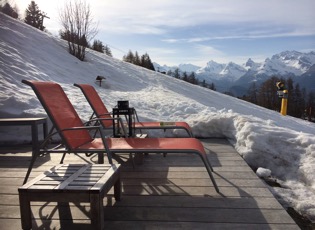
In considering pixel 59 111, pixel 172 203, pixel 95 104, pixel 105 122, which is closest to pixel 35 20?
pixel 95 104

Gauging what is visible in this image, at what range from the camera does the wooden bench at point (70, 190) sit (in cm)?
210

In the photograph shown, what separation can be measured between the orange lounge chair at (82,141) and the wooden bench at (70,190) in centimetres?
54

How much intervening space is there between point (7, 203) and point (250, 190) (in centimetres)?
249

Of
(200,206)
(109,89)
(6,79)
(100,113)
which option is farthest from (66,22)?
(200,206)

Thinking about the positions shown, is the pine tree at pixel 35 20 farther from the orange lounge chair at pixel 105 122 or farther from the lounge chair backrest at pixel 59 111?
the lounge chair backrest at pixel 59 111

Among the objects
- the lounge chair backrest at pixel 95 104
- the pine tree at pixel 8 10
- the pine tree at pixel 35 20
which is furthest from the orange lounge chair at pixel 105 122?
the pine tree at pixel 35 20

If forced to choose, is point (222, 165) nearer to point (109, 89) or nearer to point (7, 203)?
point (7, 203)

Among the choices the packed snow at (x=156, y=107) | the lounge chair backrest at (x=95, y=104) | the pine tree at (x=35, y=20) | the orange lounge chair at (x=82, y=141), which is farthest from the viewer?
the pine tree at (x=35, y=20)

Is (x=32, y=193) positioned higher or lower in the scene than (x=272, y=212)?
higher

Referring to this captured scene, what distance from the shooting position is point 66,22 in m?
13.4

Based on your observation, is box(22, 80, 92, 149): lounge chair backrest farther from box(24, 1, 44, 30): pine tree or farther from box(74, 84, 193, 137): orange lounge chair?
box(24, 1, 44, 30): pine tree

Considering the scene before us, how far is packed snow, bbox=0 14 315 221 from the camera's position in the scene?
3668 mm

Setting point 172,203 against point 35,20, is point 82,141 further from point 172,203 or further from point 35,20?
point 35,20

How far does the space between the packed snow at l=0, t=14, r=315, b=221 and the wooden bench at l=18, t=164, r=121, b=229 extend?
1928 mm
